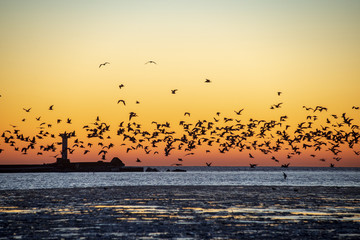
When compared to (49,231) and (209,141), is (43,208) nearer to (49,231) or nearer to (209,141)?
(49,231)

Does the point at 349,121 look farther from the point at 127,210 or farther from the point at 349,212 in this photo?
the point at 127,210

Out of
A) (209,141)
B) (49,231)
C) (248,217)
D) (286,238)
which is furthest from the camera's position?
(209,141)

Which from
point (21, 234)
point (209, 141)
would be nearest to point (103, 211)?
point (21, 234)

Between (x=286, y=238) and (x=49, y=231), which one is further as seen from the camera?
(x=49, y=231)

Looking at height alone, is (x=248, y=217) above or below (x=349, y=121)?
below

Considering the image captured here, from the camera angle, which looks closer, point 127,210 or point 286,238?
point 286,238

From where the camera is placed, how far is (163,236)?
28.6 meters

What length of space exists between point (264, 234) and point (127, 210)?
683 inches

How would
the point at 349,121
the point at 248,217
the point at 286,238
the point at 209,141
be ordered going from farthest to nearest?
the point at 209,141 → the point at 349,121 → the point at 248,217 → the point at 286,238

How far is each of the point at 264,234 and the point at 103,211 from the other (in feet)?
59.0

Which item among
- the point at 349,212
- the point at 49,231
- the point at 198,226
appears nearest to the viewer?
the point at 49,231

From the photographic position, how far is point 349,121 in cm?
5884

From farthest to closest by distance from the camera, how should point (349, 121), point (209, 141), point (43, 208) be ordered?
point (209, 141), point (349, 121), point (43, 208)

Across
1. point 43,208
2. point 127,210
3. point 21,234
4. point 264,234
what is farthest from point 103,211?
point 264,234
